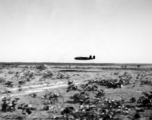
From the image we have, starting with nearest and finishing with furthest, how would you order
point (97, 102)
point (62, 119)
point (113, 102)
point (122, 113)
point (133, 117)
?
point (62, 119) < point (133, 117) < point (122, 113) < point (113, 102) < point (97, 102)

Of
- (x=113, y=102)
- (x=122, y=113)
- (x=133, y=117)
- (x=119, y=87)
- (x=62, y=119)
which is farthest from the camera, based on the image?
(x=119, y=87)

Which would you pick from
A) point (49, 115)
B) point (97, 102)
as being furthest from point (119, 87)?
point (49, 115)

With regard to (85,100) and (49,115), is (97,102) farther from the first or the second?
(49,115)

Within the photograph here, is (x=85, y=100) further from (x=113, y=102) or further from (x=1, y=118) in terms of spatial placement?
(x=1, y=118)

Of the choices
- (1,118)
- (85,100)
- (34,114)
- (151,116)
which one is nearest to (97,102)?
(85,100)

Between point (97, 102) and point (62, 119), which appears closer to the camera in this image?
point (62, 119)

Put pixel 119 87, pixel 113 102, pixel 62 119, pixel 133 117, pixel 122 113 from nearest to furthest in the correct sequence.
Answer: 1. pixel 62 119
2. pixel 133 117
3. pixel 122 113
4. pixel 113 102
5. pixel 119 87

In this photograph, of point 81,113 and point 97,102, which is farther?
point 97,102

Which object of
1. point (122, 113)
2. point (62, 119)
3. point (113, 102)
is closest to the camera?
point (62, 119)

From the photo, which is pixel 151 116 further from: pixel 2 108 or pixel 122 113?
pixel 2 108
